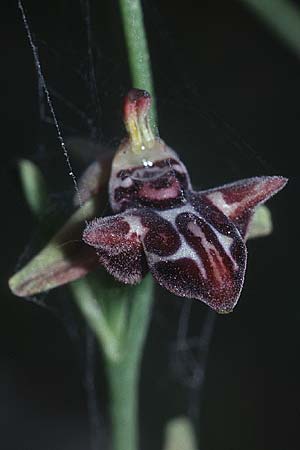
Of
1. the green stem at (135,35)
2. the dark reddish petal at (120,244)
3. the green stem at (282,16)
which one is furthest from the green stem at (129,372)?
the green stem at (282,16)

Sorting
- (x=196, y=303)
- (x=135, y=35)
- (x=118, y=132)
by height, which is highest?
(x=135, y=35)

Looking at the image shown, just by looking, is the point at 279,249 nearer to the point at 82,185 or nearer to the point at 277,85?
the point at 277,85

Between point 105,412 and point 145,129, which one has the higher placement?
point 145,129

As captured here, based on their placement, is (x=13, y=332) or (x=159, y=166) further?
(x=13, y=332)

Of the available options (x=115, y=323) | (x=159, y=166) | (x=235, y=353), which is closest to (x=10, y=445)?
(x=235, y=353)

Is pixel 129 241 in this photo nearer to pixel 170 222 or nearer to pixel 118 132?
pixel 170 222

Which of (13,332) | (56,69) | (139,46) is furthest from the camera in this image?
(13,332)

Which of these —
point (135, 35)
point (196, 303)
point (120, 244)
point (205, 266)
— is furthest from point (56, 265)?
point (196, 303)
